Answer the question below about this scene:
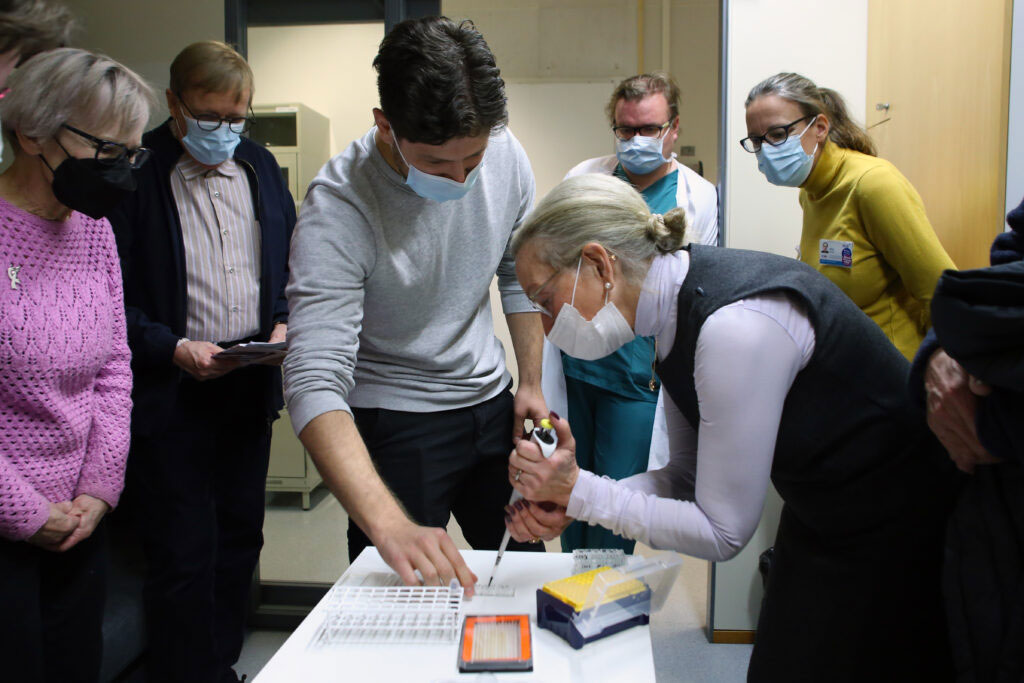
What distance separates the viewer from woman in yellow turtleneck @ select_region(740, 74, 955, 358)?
1761 millimetres

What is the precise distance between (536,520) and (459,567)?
0.50 ft

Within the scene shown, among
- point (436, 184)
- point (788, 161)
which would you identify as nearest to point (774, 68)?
point (788, 161)

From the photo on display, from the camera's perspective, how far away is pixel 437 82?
1110 millimetres

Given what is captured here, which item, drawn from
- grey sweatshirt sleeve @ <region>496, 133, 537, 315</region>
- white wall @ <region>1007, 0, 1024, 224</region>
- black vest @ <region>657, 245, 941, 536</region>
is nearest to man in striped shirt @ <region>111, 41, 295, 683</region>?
grey sweatshirt sleeve @ <region>496, 133, 537, 315</region>

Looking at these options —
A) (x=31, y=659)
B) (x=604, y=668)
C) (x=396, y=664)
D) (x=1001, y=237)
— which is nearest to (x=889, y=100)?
(x=1001, y=237)

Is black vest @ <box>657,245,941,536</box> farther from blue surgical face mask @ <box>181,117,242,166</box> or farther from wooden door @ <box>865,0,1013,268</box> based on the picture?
blue surgical face mask @ <box>181,117,242,166</box>

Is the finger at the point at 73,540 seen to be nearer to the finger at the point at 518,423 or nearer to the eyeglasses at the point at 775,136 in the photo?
the finger at the point at 518,423

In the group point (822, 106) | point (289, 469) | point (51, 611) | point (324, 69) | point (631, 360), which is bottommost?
point (289, 469)

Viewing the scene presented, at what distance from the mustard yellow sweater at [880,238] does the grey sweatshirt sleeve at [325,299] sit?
1295mm

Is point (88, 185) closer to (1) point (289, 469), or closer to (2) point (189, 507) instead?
(2) point (189, 507)

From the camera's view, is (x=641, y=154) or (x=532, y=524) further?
(x=641, y=154)

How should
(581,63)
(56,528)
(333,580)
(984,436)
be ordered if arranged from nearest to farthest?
1. (984,436)
2. (56,528)
3. (333,580)
4. (581,63)

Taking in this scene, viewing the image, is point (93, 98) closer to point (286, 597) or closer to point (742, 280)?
point (742, 280)

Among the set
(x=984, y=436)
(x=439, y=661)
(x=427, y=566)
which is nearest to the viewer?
(x=984, y=436)
